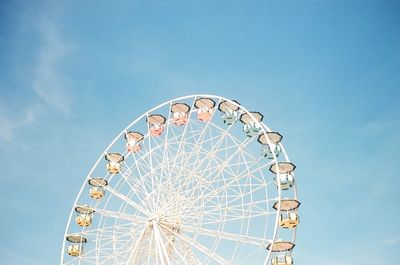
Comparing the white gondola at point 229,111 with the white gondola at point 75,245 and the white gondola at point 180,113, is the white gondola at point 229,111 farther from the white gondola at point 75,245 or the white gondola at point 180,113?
the white gondola at point 75,245

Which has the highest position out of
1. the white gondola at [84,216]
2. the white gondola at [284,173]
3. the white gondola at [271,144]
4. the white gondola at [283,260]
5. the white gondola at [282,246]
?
the white gondola at [271,144]

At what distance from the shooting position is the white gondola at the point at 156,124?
24.9 m

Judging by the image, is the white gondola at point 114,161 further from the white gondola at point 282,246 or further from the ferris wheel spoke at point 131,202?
the white gondola at point 282,246

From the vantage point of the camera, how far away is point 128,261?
2098 centimetres

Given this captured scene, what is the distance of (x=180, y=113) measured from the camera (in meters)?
24.4

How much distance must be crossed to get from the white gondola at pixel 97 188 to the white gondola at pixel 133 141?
92.5 inches

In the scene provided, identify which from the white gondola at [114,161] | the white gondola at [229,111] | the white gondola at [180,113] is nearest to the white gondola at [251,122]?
the white gondola at [229,111]

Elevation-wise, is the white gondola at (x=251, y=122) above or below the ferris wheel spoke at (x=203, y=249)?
above

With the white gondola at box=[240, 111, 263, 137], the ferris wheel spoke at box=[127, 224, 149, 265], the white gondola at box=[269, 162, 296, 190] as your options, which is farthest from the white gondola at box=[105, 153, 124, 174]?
the white gondola at box=[269, 162, 296, 190]

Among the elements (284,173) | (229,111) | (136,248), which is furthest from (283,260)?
(229,111)

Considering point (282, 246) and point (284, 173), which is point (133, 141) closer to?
point (284, 173)

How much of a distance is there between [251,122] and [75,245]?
10809 mm

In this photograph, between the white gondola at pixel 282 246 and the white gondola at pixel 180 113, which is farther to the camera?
the white gondola at pixel 180 113

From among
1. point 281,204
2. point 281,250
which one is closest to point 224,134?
point 281,204
